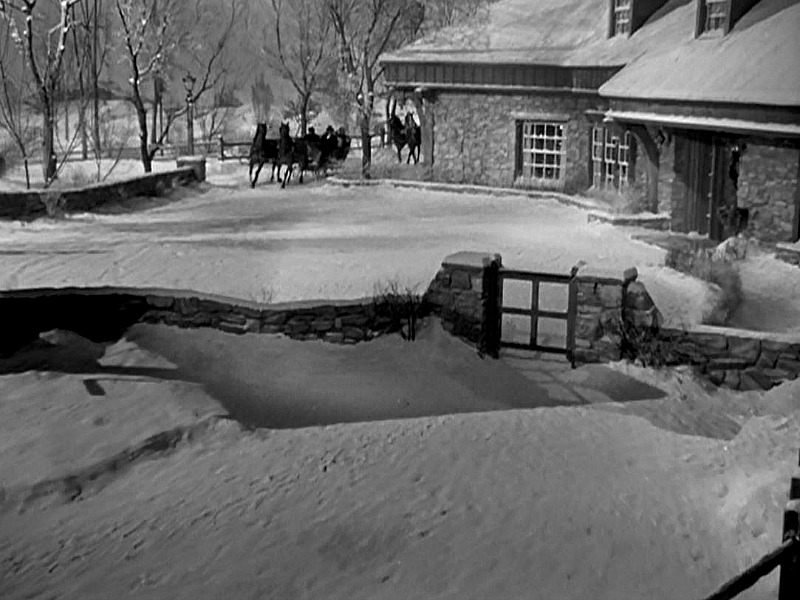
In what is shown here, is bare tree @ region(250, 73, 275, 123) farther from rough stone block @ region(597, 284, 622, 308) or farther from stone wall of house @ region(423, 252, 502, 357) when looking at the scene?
rough stone block @ region(597, 284, 622, 308)

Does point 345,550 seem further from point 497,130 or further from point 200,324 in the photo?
point 497,130

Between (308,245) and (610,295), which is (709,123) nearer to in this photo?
(610,295)

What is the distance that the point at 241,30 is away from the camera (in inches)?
2315

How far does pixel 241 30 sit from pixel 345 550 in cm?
5547

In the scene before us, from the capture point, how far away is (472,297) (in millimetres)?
→ 11484

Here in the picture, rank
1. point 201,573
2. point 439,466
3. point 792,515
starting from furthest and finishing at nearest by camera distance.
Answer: point 439,466 → point 201,573 → point 792,515

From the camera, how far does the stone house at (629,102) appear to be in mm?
15609

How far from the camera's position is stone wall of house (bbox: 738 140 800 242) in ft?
50.1

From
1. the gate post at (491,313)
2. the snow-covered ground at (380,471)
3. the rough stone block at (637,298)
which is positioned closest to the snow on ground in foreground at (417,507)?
the snow-covered ground at (380,471)

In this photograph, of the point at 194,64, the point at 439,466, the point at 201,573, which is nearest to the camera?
the point at 201,573

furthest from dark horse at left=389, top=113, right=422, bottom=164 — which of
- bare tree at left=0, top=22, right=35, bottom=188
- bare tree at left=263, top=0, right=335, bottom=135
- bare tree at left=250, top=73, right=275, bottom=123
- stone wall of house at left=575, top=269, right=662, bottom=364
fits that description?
bare tree at left=250, top=73, right=275, bottom=123

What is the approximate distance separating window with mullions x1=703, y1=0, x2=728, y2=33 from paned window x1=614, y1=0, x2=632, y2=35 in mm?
4011

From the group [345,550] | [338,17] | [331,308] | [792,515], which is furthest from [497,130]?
[792,515]

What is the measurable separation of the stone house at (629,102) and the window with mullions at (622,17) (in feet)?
0.11
